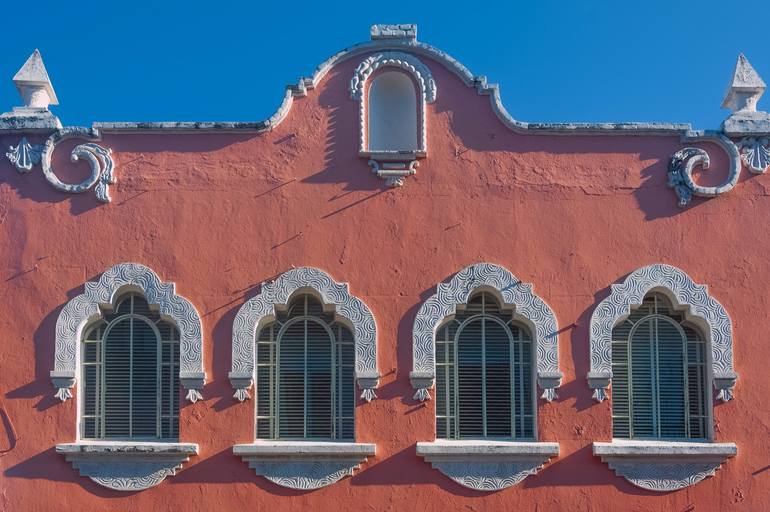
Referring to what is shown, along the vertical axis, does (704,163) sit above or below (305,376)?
above

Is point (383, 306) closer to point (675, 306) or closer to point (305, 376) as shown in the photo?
point (305, 376)

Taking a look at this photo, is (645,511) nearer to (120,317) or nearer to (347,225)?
(347,225)

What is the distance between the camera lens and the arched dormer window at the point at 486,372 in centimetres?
1008

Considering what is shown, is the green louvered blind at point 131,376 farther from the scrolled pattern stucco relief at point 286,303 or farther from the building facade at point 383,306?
the scrolled pattern stucco relief at point 286,303

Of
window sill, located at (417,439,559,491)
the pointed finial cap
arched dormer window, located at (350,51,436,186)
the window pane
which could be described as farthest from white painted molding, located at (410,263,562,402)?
the pointed finial cap

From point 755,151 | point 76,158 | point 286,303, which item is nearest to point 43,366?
point 76,158

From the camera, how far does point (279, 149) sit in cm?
1065

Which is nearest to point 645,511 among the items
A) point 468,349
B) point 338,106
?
point 468,349

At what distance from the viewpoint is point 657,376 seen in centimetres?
1048

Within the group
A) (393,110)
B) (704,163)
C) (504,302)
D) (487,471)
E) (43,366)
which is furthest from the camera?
(393,110)

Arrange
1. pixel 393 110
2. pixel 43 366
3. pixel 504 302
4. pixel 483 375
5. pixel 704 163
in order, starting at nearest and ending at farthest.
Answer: pixel 43 366 → pixel 504 302 → pixel 483 375 → pixel 704 163 → pixel 393 110

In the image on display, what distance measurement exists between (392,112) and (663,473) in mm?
5050

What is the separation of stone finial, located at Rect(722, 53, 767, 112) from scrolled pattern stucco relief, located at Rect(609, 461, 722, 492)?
13.3 ft

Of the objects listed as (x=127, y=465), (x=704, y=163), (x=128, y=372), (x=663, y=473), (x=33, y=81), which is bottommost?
(x=663, y=473)
